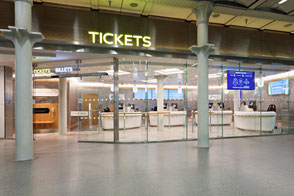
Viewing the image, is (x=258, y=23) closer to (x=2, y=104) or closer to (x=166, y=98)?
(x=166, y=98)

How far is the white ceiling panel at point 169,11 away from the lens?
6.60 meters

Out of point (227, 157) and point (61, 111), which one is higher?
point (61, 111)

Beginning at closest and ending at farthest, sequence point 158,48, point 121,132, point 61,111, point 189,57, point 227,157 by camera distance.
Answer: point 227,157 < point 158,48 < point 189,57 < point 121,132 < point 61,111

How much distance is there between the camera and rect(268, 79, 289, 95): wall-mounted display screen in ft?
32.1

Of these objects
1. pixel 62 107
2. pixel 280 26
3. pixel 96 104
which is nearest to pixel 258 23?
pixel 280 26

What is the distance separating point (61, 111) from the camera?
9.80 meters

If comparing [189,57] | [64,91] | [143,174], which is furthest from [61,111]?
[143,174]

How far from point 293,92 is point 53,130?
13.0m

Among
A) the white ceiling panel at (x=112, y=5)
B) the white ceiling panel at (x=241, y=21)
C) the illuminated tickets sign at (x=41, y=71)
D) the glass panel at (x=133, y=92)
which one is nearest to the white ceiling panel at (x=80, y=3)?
the white ceiling panel at (x=112, y=5)

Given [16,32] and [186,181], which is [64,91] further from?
[186,181]

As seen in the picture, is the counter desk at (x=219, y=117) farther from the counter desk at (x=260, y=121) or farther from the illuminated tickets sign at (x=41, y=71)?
the illuminated tickets sign at (x=41, y=71)

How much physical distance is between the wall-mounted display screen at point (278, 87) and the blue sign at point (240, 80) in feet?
6.21

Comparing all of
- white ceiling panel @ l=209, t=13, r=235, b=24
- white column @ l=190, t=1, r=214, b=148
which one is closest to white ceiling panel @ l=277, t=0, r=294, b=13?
white ceiling panel @ l=209, t=13, r=235, b=24

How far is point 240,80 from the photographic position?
8.45 metres
